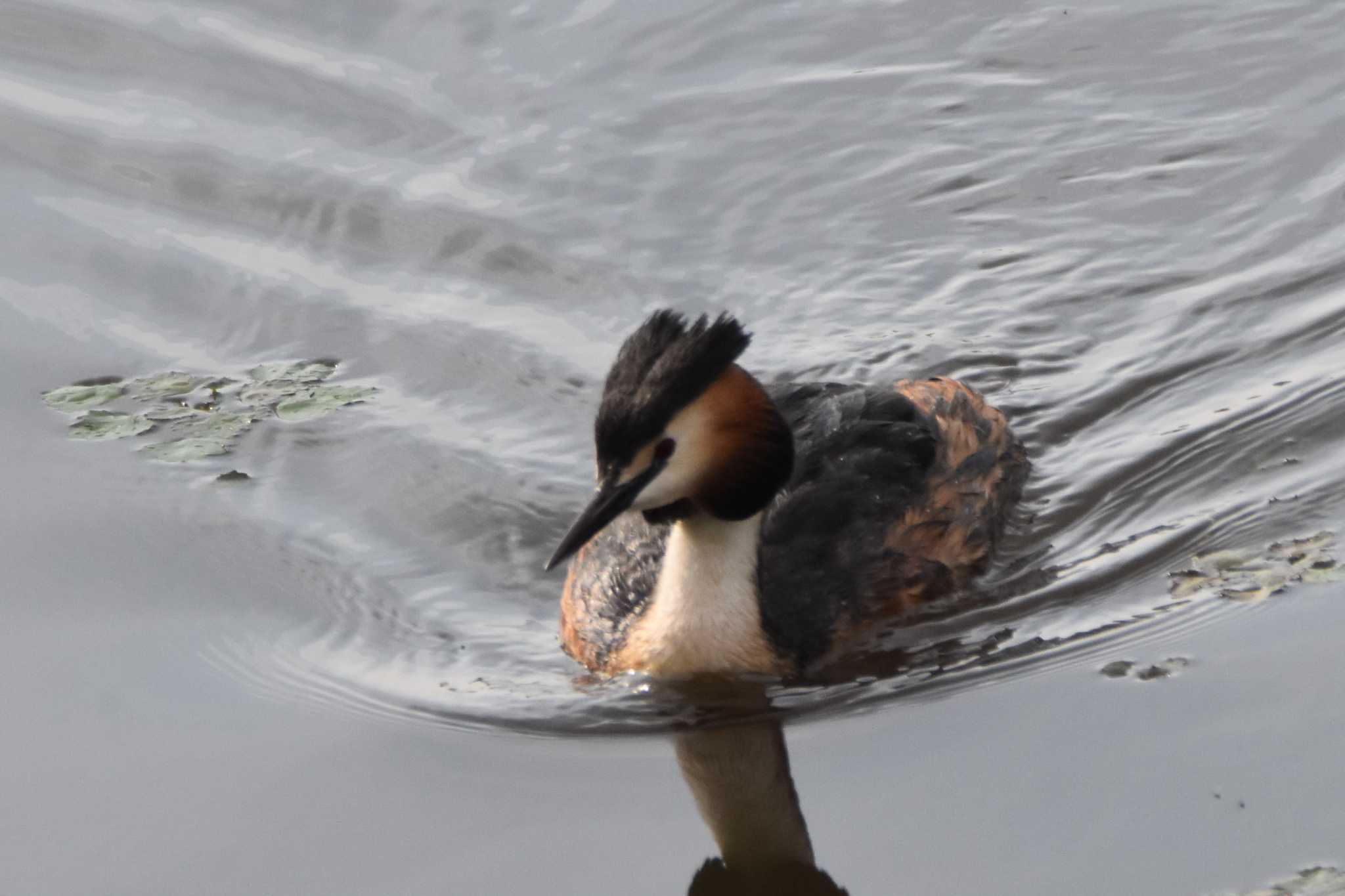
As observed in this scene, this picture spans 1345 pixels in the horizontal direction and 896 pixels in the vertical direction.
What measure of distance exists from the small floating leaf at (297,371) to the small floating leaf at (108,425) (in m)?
0.70

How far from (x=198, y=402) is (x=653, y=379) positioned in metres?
3.72

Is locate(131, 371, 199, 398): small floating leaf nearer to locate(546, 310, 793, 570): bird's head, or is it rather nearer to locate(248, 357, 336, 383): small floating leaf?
locate(248, 357, 336, 383): small floating leaf

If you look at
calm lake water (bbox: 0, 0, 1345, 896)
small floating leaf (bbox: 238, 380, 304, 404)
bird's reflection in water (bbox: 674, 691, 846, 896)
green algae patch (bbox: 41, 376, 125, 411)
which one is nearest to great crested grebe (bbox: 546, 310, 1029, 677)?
calm lake water (bbox: 0, 0, 1345, 896)

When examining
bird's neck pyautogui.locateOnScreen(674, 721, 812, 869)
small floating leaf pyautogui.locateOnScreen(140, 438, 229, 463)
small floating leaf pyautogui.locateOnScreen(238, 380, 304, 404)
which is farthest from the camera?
small floating leaf pyautogui.locateOnScreen(238, 380, 304, 404)

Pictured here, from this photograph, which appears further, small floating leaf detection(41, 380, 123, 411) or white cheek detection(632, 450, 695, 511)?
small floating leaf detection(41, 380, 123, 411)

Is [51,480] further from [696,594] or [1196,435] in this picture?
[1196,435]

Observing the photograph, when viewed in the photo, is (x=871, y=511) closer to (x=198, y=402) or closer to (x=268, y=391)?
(x=268, y=391)

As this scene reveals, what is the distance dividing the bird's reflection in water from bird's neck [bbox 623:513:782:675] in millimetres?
196

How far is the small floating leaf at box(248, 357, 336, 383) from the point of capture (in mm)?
10430

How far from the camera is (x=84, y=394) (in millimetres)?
10188

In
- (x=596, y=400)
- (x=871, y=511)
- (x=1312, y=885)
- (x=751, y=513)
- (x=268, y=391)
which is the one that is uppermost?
(x=268, y=391)

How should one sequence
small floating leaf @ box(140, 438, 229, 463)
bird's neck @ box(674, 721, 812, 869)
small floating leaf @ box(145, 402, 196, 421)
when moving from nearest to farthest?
1. bird's neck @ box(674, 721, 812, 869)
2. small floating leaf @ box(140, 438, 229, 463)
3. small floating leaf @ box(145, 402, 196, 421)

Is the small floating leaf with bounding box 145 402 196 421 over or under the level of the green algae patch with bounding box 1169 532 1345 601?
over

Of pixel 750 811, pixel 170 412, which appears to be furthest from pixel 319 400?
pixel 750 811
